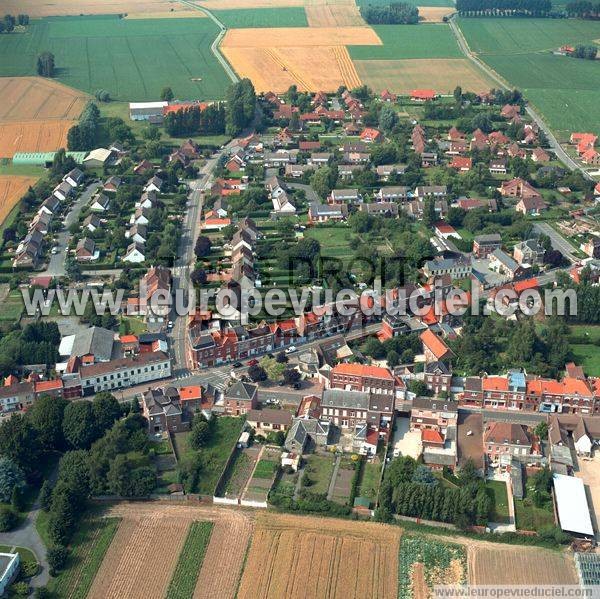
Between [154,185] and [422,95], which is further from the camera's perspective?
[422,95]

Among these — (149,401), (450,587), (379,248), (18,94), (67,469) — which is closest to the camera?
(450,587)

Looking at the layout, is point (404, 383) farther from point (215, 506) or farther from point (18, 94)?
point (18, 94)

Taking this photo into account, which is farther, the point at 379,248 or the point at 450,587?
the point at 379,248

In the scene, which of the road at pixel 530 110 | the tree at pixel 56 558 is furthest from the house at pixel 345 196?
the tree at pixel 56 558

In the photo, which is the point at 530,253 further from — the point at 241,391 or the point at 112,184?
the point at 112,184

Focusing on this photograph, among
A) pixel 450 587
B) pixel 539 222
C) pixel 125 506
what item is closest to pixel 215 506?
pixel 125 506

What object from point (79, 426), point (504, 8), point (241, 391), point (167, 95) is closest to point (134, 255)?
point (241, 391)

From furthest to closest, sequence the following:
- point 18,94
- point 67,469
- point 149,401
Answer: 1. point 18,94
2. point 149,401
3. point 67,469
